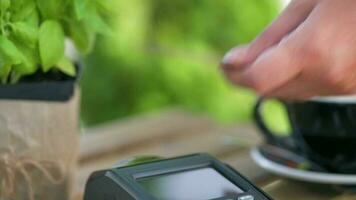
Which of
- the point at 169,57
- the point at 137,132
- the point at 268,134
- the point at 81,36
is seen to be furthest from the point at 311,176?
the point at 169,57

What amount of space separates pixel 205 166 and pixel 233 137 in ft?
1.34

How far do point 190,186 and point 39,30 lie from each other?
0.19 metres

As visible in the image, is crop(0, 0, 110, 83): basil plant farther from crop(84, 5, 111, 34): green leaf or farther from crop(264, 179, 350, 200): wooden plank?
crop(264, 179, 350, 200): wooden plank

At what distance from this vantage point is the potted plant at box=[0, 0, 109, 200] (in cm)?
67

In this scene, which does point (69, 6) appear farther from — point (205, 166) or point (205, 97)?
point (205, 97)

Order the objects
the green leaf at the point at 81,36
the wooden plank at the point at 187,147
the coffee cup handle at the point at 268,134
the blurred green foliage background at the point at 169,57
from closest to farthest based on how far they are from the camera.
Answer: the green leaf at the point at 81,36
the coffee cup handle at the point at 268,134
the wooden plank at the point at 187,147
the blurred green foliage background at the point at 169,57

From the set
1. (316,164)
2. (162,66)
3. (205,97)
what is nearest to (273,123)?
(205,97)

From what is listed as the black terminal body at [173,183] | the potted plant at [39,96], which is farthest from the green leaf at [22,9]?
the black terminal body at [173,183]

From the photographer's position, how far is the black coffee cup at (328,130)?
80 cm

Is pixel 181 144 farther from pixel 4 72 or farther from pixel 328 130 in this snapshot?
pixel 4 72

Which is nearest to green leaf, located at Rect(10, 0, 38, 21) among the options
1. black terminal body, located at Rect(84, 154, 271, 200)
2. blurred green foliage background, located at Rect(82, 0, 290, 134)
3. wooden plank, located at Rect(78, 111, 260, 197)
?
black terminal body, located at Rect(84, 154, 271, 200)

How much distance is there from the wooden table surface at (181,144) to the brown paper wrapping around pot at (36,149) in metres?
0.12

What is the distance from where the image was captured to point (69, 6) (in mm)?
695

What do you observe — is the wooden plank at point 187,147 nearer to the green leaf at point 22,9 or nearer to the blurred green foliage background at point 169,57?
the green leaf at point 22,9
